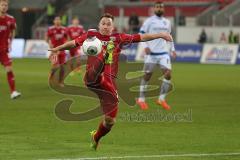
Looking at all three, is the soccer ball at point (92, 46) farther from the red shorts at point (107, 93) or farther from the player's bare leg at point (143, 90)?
the player's bare leg at point (143, 90)

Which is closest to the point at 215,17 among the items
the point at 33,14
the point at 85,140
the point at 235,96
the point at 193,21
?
the point at 193,21

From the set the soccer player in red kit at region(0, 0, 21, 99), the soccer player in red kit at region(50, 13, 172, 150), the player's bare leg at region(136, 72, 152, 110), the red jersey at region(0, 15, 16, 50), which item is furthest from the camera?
the red jersey at region(0, 15, 16, 50)

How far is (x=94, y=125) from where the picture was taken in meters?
15.5

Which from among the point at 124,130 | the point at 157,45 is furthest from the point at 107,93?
the point at 157,45

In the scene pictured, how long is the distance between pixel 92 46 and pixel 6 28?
10199mm

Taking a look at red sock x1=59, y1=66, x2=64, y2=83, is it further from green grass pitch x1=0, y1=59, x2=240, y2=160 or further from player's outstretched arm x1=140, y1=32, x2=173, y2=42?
player's outstretched arm x1=140, y1=32, x2=173, y2=42

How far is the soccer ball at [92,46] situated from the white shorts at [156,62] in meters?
7.41

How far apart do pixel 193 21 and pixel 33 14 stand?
13.2m

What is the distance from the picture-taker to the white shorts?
1914cm

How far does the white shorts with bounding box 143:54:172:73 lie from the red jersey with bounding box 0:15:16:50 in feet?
14.4

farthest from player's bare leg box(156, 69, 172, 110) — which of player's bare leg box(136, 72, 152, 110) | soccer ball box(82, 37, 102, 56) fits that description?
soccer ball box(82, 37, 102, 56)

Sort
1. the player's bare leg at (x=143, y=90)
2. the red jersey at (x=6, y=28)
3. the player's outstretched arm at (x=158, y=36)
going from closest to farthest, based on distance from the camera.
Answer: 1. the player's outstretched arm at (x=158, y=36)
2. the player's bare leg at (x=143, y=90)
3. the red jersey at (x=6, y=28)

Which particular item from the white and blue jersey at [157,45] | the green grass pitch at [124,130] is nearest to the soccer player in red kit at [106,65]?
the green grass pitch at [124,130]

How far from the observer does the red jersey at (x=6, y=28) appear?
69.7ft
